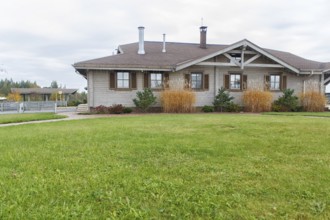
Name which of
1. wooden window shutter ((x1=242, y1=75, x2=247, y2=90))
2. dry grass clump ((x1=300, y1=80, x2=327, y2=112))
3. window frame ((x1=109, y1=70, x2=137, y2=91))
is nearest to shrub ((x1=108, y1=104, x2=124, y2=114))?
window frame ((x1=109, y1=70, x2=137, y2=91))

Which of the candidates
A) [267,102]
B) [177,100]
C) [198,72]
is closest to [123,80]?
[177,100]

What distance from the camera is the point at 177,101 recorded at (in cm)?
1619

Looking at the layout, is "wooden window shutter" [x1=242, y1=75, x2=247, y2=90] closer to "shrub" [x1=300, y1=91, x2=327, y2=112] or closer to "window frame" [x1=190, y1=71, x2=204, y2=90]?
"window frame" [x1=190, y1=71, x2=204, y2=90]

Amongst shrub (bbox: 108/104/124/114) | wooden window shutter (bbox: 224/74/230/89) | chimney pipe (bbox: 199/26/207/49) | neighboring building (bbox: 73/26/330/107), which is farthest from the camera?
chimney pipe (bbox: 199/26/207/49)

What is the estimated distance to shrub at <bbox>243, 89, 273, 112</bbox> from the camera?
676 inches

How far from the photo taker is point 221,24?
956 inches

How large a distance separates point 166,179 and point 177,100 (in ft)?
41.8

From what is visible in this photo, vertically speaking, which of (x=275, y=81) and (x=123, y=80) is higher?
(x=275, y=81)

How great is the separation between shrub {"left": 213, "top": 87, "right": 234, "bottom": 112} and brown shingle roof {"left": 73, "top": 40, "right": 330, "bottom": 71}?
2.63 metres

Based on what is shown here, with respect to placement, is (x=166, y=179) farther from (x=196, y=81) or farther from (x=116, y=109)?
(x=196, y=81)

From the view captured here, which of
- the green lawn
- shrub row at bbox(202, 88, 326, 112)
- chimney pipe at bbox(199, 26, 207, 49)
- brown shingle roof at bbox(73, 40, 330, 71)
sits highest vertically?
chimney pipe at bbox(199, 26, 207, 49)

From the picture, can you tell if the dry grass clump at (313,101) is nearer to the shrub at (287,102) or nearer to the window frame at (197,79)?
the shrub at (287,102)

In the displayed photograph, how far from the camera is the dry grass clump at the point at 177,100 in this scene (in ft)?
53.2

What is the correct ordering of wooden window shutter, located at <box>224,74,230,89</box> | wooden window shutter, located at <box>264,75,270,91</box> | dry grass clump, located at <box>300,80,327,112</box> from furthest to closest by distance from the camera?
wooden window shutter, located at <box>264,75,270,91</box>, wooden window shutter, located at <box>224,74,230,89</box>, dry grass clump, located at <box>300,80,327,112</box>
